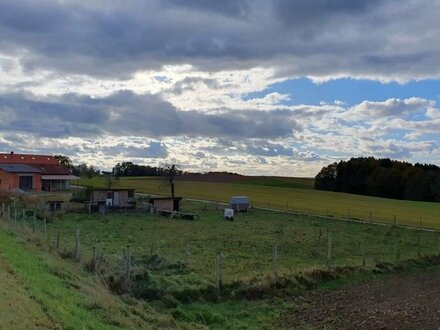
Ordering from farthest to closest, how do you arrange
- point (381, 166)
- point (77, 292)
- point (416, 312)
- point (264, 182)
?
point (264, 182)
point (381, 166)
point (416, 312)
point (77, 292)

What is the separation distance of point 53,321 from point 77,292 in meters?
4.62

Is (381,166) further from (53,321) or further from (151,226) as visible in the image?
(53,321)

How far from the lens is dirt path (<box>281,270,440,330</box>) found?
16.2 metres

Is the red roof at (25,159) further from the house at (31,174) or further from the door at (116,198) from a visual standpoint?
the door at (116,198)

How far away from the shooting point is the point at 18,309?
10.6 meters

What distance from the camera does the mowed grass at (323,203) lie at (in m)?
73.4

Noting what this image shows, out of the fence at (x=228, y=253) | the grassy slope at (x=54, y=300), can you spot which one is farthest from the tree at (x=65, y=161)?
the grassy slope at (x=54, y=300)

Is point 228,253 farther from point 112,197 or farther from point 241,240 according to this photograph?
point 112,197

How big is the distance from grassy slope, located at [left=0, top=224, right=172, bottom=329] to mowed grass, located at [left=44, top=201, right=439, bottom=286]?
212 inches

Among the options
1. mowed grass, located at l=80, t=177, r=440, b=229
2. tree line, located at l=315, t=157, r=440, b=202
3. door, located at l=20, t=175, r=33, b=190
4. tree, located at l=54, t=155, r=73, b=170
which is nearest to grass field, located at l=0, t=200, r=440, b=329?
mowed grass, located at l=80, t=177, r=440, b=229

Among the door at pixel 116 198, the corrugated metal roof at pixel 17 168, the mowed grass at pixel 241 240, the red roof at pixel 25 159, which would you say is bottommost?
the mowed grass at pixel 241 240

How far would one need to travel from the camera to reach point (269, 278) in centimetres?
2238

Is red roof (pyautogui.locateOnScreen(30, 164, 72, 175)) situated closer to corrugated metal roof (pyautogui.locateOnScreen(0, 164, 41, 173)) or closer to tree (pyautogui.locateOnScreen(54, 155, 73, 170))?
corrugated metal roof (pyautogui.locateOnScreen(0, 164, 41, 173))

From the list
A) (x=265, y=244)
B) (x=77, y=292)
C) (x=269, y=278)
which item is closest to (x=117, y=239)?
(x=265, y=244)
